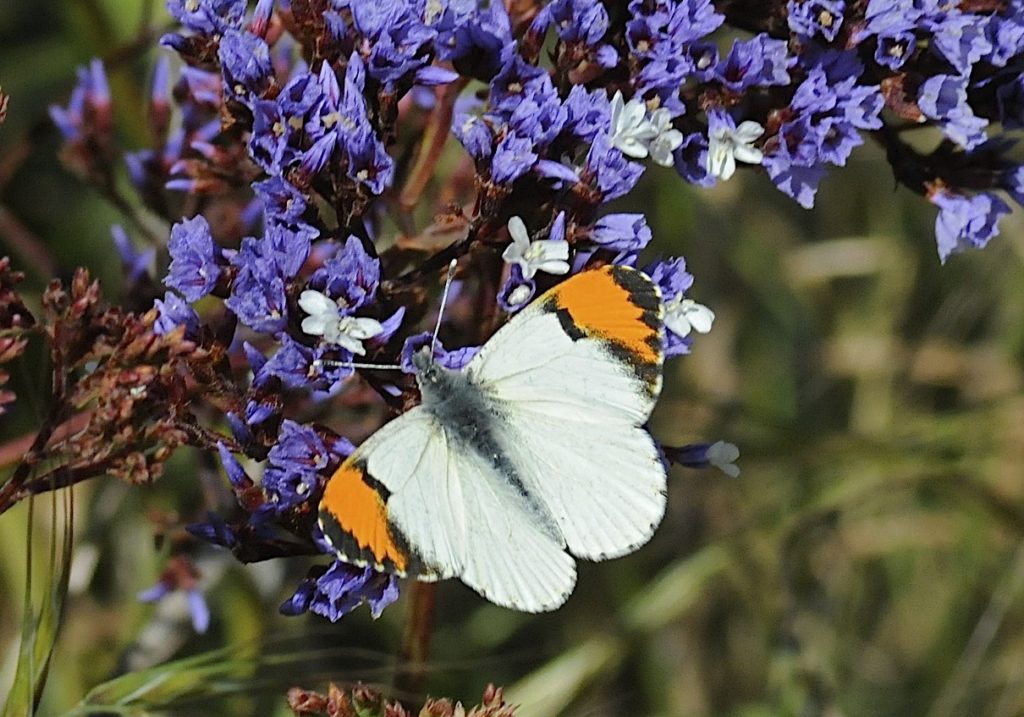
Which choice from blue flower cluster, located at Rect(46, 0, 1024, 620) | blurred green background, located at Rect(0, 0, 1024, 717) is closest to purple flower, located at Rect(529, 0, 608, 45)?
blue flower cluster, located at Rect(46, 0, 1024, 620)

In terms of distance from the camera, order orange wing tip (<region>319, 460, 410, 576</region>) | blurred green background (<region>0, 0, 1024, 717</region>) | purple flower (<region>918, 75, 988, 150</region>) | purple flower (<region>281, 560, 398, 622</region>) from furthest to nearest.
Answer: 1. blurred green background (<region>0, 0, 1024, 717</region>)
2. purple flower (<region>918, 75, 988, 150</region>)
3. purple flower (<region>281, 560, 398, 622</region>)
4. orange wing tip (<region>319, 460, 410, 576</region>)

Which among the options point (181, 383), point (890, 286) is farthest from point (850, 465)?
point (181, 383)

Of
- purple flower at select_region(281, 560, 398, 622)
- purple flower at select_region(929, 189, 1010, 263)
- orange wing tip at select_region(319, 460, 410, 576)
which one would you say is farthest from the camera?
purple flower at select_region(929, 189, 1010, 263)

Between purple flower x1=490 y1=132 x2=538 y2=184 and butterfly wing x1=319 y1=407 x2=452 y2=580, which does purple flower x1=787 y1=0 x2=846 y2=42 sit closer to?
purple flower x1=490 y1=132 x2=538 y2=184

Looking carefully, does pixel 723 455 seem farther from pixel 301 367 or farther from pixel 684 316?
pixel 301 367

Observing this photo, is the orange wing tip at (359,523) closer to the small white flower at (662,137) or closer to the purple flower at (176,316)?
the purple flower at (176,316)

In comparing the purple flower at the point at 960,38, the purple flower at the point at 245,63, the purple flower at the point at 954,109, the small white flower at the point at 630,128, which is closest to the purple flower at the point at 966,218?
the purple flower at the point at 954,109
